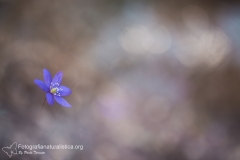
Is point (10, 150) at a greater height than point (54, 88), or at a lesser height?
lesser

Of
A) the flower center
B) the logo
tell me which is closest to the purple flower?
the flower center

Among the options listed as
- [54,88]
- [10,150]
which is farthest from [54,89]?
[10,150]

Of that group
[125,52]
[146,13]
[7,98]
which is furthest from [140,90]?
[7,98]

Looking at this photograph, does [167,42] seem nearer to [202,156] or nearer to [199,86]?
[199,86]

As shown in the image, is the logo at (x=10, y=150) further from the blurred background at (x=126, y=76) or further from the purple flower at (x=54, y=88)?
the purple flower at (x=54, y=88)

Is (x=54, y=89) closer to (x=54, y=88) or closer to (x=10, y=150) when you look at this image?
(x=54, y=88)

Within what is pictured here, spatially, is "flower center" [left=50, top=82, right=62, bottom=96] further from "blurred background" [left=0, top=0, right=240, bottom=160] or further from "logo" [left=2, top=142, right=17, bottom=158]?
"logo" [left=2, top=142, right=17, bottom=158]

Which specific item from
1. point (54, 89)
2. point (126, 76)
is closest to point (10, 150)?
point (54, 89)

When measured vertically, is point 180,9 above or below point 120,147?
above
